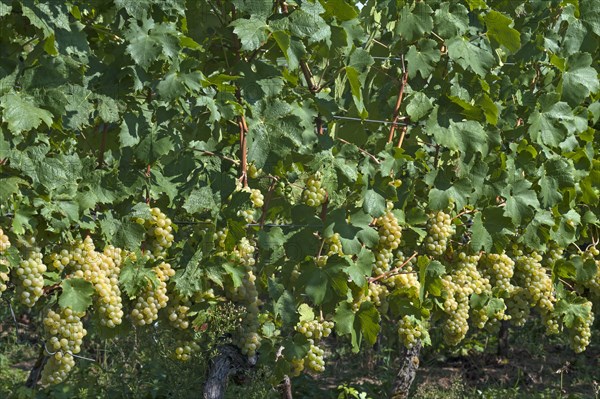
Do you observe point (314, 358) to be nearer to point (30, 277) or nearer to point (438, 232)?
point (438, 232)

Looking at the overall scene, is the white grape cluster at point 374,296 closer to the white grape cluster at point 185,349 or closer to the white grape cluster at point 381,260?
the white grape cluster at point 381,260

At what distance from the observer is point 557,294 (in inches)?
179

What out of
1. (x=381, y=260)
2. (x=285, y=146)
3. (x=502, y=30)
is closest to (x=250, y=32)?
(x=285, y=146)

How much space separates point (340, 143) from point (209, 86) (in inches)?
25.4

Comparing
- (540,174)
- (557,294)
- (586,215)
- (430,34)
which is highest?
(430,34)

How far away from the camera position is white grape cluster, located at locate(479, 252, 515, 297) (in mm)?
4168

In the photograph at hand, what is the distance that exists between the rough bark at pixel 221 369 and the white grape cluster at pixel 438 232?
902mm

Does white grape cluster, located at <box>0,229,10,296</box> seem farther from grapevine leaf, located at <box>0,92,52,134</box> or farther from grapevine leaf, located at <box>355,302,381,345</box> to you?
grapevine leaf, located at <box>355,302,381,345</box>

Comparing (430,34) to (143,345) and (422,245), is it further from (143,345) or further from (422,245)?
(143,345)

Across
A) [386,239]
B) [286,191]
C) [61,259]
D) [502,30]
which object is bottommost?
[386,239]

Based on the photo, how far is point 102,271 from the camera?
2.90 metres

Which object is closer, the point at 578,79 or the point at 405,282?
the point at 405,282

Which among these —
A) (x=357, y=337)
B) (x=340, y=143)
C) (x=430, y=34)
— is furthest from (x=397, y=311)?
(x=430, y=34)

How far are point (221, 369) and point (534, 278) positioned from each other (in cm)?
146
